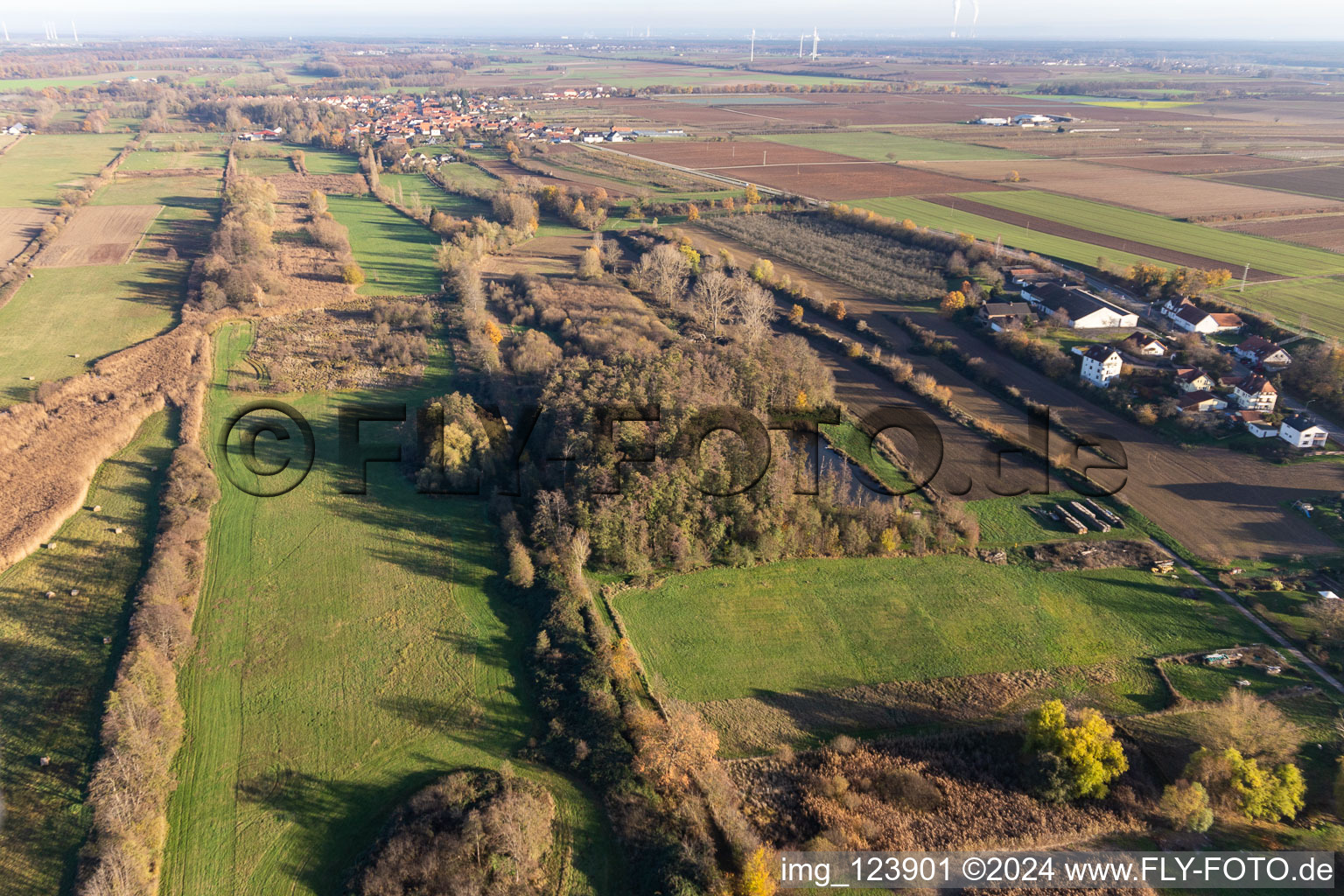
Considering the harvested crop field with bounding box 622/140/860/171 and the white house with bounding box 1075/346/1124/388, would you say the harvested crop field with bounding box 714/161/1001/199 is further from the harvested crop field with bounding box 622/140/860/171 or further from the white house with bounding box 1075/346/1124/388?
the white house with bounding box 1075/346/1124/388

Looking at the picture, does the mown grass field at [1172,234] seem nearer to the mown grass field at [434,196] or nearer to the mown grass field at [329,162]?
the mown grass field at [434,196]

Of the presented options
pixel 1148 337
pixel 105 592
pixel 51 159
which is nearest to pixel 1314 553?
pixel 1148 337

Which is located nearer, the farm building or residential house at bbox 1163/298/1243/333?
the farm building

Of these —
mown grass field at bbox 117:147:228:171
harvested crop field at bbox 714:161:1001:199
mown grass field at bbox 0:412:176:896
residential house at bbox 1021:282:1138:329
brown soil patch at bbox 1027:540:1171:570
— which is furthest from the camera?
mown grass field at bbox 117:147:228:171

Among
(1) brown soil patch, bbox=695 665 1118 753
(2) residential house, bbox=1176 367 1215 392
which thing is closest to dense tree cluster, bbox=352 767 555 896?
(1) brown soil patch, bbox=695 665 1118 753

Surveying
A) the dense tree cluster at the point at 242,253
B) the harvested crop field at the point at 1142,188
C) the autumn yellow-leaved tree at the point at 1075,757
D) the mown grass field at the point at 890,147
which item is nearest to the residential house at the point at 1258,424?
the autumn yellow-leaved tree at the point at 1075,757

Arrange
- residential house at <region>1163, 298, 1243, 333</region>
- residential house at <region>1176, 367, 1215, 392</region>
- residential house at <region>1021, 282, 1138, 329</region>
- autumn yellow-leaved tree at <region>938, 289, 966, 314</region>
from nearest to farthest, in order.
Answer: residential house at <region>1176, 367, 1215, 392</region> < residential house at <region>1163, 298, 1243, 333</region> < residential house at <region>1021, 282, 1138, 329</region> < autumn yellow-leaved tree at <region>938, 289, 966, 314</region>
